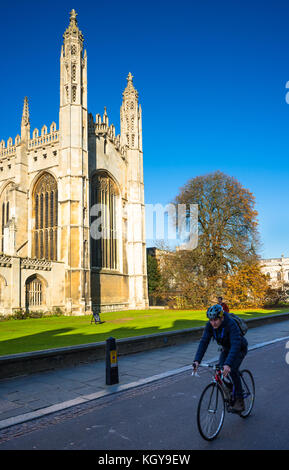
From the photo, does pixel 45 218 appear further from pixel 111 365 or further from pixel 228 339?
pixel 228 339

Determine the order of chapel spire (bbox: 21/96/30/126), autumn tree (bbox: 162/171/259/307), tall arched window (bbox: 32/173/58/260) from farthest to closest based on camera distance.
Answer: chapel spire (bbox: 21/96/30/126)
tall arched window (bbox: 32/173/58/260)
autumn tree (bbox: 162/171/259/307)

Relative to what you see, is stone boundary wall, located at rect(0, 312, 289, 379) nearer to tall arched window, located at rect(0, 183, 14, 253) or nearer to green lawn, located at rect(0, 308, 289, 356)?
green lawn, located at rect(0, 308, 289, 356)

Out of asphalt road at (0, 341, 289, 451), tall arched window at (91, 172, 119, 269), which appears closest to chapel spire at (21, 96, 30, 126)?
tall arched window at (91, 172, 119, 269)

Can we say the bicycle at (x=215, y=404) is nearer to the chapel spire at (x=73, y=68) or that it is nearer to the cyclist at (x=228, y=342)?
the cyclist at (x=228, y=342)

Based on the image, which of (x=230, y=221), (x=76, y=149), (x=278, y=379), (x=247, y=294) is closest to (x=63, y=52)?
(x=76, y=149)

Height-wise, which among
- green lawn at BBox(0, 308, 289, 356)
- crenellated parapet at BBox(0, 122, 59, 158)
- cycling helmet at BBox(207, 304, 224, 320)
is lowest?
green lawn at BBox(0, 308, 289, 356)

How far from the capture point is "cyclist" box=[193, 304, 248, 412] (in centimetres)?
442

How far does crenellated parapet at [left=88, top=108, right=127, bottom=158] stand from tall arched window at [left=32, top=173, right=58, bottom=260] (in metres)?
7.25

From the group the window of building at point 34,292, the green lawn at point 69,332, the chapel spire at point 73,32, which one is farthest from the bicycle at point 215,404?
the chapel spire at point 73,32

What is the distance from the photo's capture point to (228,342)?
467 cm

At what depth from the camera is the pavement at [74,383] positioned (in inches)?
220

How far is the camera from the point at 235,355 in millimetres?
4367

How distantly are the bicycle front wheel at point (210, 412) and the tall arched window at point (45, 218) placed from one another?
29.6 meters

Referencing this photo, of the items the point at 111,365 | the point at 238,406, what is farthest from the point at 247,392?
the point at 111,365
